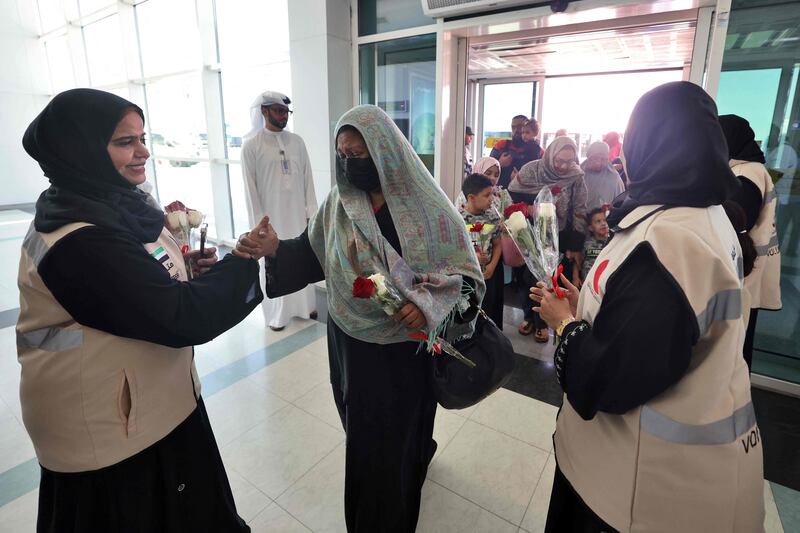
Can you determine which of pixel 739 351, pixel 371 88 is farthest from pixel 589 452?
pixel 371 88

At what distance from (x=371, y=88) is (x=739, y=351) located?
13.7 ft

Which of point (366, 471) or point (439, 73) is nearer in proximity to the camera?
point (366, 471)

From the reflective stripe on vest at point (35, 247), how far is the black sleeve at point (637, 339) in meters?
1.30

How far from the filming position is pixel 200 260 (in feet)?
4.85

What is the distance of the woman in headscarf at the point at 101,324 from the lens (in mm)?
1036

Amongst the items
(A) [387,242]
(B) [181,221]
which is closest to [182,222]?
(B) [181,221]

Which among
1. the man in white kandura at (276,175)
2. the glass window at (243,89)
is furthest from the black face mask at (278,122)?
the glass window at (243,89)

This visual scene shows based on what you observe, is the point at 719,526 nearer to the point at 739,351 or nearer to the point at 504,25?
the point at 739,351

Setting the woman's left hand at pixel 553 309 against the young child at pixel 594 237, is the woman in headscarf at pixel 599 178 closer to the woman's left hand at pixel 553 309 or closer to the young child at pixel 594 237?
the young child at pixel 594 237

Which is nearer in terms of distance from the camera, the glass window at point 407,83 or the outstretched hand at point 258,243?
the outstretched hand at point 258,243

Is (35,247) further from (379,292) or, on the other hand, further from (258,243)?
(379,292)

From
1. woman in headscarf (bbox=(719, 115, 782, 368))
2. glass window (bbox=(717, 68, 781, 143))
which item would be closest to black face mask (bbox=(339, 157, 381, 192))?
woman in headscarf (bbox=(719, 115, 782, 368))

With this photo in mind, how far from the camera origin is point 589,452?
105 cm

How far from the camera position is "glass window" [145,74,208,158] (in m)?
6.49
